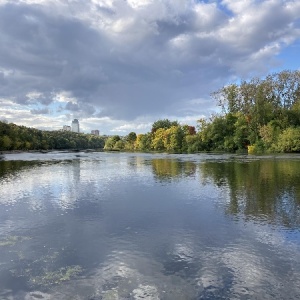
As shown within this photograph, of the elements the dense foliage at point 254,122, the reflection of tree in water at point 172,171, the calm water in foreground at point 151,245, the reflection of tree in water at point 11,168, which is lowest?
the calm water in foreground at point 151,245

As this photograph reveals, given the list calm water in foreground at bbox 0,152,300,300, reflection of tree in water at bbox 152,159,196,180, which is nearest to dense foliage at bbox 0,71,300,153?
reflection of tree in water at bbox 152,159,196,180

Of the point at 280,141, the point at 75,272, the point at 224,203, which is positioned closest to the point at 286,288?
the point at 75,272

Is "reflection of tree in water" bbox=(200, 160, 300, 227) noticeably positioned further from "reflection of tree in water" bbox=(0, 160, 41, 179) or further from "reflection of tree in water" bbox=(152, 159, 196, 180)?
"reflection of tree in water" bbox=(0, 160, 41, 179)

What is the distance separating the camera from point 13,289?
7402 mm

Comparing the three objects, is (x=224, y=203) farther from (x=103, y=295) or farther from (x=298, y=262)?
(x=103, y=295)

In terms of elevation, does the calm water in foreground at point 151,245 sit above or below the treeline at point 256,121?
below

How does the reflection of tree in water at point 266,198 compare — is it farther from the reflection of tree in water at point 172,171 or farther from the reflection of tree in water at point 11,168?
the reflection of tree in water at point 11,168

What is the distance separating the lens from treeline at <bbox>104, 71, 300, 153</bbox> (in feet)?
245

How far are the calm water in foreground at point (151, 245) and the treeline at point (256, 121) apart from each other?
58.1m

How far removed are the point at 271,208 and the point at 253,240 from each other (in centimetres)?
518

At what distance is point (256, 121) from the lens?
271ft

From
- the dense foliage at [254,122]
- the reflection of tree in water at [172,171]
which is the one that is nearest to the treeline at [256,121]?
the dense foliage at [254,122]

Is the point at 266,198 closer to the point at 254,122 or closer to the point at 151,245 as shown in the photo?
the point at 151,245

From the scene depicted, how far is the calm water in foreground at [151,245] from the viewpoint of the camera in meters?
7.42
